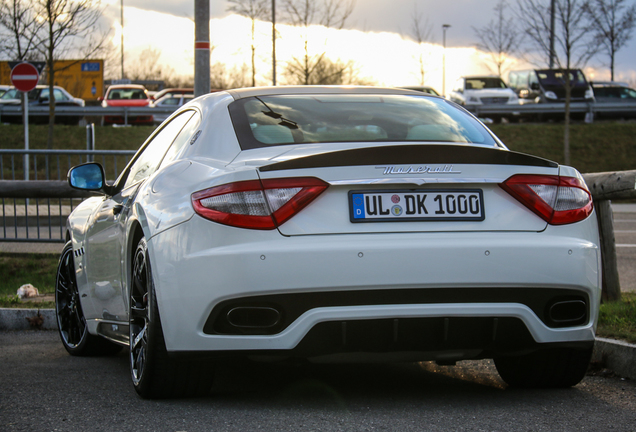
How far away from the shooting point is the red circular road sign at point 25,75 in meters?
17.9

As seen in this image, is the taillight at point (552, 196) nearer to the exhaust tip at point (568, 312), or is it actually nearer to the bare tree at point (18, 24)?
the exhaust tip at point (568, 312)

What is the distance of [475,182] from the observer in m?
3.54

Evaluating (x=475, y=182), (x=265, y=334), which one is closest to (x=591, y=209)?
(x=475, y=182)

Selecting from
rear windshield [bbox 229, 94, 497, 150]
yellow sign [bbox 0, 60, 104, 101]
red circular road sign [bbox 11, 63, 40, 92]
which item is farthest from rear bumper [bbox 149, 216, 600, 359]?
yellow sign [bbox 0, 60, 104, 101]

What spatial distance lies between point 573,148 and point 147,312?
22670mm

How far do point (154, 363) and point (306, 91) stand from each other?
1.63 meters

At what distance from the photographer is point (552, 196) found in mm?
3670

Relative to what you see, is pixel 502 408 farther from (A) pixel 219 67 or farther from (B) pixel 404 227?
(A) pixel 219 67

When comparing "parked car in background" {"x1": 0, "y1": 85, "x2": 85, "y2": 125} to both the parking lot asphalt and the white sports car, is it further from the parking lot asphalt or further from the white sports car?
the white sports car

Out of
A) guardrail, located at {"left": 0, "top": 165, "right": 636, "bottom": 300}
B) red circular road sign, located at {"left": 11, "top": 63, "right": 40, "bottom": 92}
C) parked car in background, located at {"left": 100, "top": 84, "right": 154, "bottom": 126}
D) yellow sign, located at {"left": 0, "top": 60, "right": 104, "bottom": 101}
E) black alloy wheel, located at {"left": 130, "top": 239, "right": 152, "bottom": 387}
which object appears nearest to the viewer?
black alloy wheel, located at {"left": 130, "top": 239, "right": 152, "bottom": 387}

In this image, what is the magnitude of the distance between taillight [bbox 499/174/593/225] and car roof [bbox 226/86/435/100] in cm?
126

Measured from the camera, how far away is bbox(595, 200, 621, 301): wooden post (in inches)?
245

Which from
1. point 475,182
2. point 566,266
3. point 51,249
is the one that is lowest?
point 51,249

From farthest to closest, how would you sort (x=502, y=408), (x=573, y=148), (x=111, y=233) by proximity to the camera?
(x=573, y=148)
(x=111, y=233)
(x=502, y=408)
